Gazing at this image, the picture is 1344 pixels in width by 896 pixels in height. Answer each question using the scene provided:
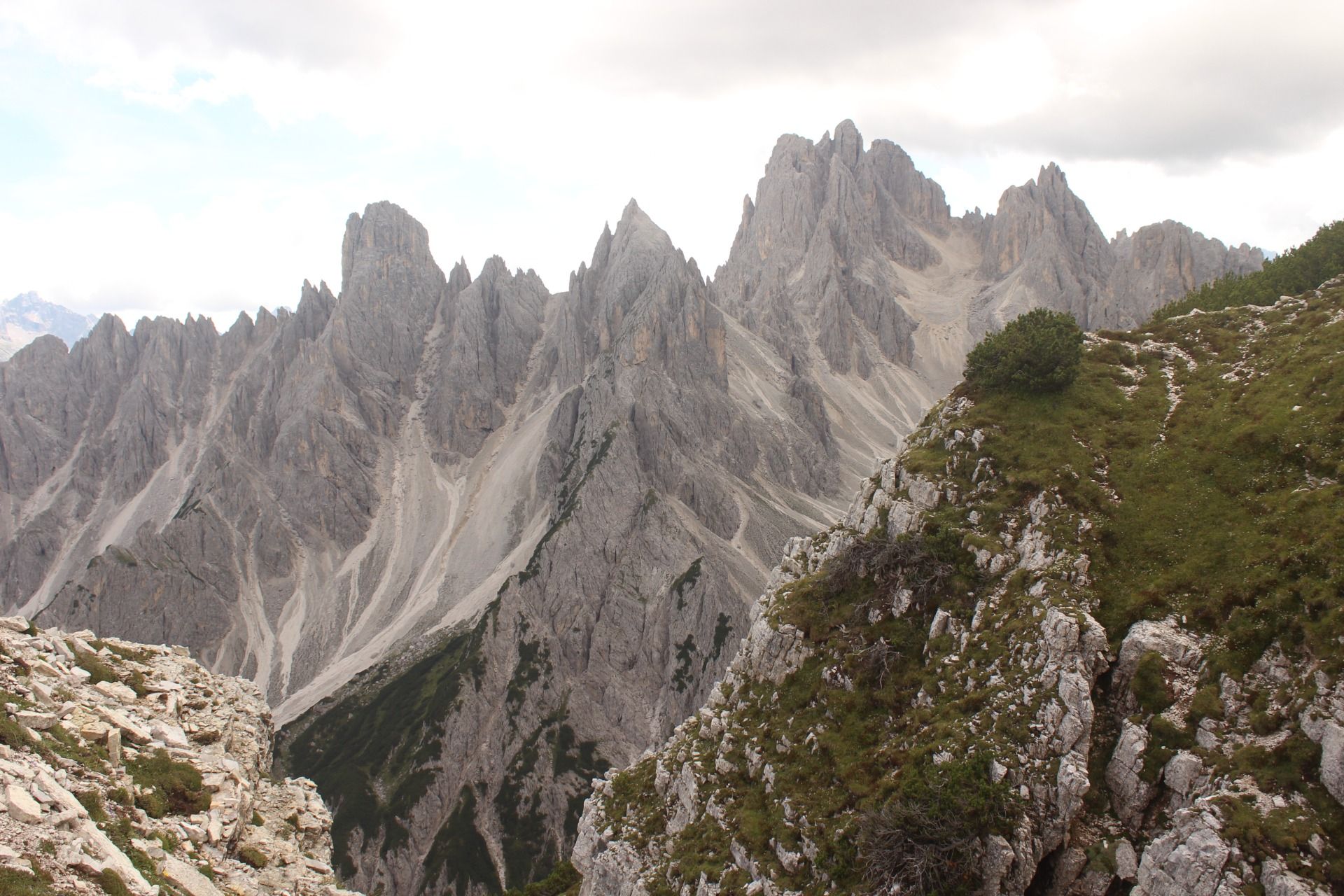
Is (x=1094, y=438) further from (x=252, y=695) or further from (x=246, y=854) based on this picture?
(x=252, y=695)

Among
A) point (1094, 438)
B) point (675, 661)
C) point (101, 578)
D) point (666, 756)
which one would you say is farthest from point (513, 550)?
point (1094, 438)

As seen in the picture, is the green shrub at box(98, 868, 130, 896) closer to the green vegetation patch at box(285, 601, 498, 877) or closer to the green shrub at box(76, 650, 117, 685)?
the green shrub at box(76, 650, 117, 685)

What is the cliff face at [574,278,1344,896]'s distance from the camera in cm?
2291

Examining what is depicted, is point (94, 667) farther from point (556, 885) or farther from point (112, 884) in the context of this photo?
point (556, 885)

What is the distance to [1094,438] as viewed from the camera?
3797 centimetres

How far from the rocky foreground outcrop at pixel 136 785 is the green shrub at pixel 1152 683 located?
2785 cm

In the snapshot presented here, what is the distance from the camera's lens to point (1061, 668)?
2738cm

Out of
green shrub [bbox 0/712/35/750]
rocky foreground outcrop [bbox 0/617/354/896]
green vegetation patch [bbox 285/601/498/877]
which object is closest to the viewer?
rocky foreground outcrop [bbox 0/617/354/896]

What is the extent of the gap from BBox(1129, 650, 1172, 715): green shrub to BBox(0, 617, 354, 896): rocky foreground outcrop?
91.4 ft

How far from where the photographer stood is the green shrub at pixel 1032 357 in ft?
139

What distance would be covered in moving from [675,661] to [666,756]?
10055 cm

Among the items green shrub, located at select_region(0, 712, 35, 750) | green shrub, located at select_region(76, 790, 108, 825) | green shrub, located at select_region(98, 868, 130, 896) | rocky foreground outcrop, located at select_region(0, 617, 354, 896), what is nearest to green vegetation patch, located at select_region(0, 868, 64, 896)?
rocky foreground outcrop, located at select_region(0, 617, 354, 896)

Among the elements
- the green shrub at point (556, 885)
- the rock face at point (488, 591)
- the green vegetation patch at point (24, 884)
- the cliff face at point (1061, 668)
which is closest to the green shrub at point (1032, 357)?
Result: the cliff face at point (1061, 668)

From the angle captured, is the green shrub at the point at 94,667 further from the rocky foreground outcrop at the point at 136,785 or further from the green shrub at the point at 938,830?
the green shrub at the point at 938,830
